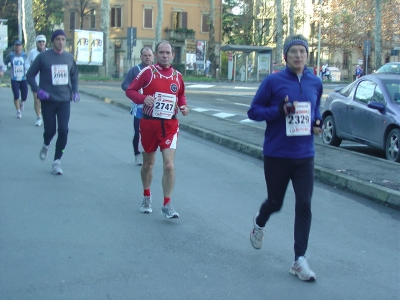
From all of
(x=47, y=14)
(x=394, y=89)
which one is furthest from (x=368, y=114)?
(x=47, y=14)

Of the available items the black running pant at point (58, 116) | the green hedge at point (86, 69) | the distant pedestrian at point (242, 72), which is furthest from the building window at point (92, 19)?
the black running pant at point (58, 116)

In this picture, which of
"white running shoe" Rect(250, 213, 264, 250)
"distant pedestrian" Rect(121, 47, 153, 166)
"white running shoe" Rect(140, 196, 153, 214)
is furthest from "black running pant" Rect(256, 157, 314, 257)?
"distant pedestrian" Rect(121, 47, 153, 166)

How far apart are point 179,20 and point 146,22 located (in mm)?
4431

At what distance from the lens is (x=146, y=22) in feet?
229

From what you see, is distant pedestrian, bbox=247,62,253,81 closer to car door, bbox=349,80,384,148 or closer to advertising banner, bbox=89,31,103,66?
Answer: advertising banner, bbox=89,31,103,66

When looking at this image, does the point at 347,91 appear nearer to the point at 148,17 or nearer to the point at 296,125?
the point at 296,125

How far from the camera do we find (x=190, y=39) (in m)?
70.9

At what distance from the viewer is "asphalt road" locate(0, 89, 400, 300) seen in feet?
15.8

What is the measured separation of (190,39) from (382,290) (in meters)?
67.4

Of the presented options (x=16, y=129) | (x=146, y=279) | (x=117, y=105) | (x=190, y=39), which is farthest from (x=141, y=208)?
(x=190, y=39)

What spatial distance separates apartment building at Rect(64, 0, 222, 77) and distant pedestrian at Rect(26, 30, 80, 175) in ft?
188

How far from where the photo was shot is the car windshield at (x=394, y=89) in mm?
11477

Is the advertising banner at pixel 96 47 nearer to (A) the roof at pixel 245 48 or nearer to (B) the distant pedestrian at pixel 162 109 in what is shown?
(A) the roof at pixel 245 48

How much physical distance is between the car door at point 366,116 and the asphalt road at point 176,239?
8.28ft
